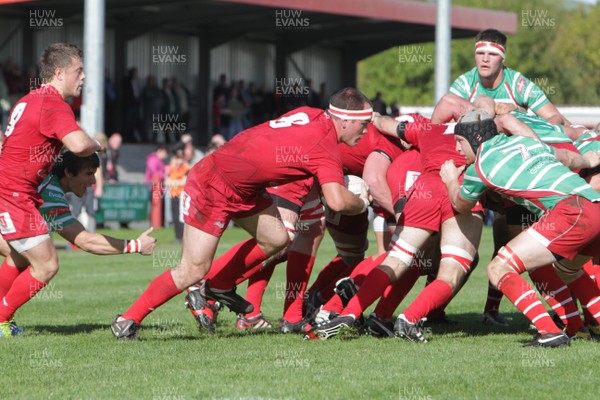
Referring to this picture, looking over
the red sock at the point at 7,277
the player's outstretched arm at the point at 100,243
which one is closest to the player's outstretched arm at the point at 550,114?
the player's outstretched arm at the point at 100,243

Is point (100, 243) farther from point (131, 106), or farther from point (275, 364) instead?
point (131, 106)

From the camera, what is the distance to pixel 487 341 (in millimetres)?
8188

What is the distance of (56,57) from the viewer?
26.9 feet

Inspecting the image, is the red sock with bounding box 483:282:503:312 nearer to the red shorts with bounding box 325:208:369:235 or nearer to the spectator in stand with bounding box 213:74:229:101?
the red shorts with bounding box 325:208:369:235

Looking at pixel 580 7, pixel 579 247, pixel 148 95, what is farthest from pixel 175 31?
pixel 580 7

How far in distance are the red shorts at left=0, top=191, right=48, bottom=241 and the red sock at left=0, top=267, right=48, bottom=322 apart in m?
0.39

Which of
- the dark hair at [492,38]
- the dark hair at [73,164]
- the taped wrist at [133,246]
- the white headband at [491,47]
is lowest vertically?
the taped wrist at [133,246]

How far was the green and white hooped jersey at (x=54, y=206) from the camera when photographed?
8.70 meters

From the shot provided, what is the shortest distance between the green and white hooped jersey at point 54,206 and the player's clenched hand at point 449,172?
3.19 m

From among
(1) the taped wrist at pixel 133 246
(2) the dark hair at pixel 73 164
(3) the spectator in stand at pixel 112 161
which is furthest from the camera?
(3) the spectator in stand at pixel 112 161

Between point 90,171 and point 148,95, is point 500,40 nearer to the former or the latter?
point 90,171

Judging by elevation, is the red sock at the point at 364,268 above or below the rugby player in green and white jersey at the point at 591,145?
below

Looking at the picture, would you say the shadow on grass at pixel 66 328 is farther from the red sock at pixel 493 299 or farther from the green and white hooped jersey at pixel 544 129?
the green and white hooped jersey at pixel 544 129

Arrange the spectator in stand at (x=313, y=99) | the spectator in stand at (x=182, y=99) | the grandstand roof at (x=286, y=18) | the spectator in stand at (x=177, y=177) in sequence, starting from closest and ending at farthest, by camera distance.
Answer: the spectator in stand at (x=177, y=177) < the grandstand roof at (x=286, y=18) < the spectator in stand at (x=182, y=99) < the spectator in stand at (x=313, y=99)
